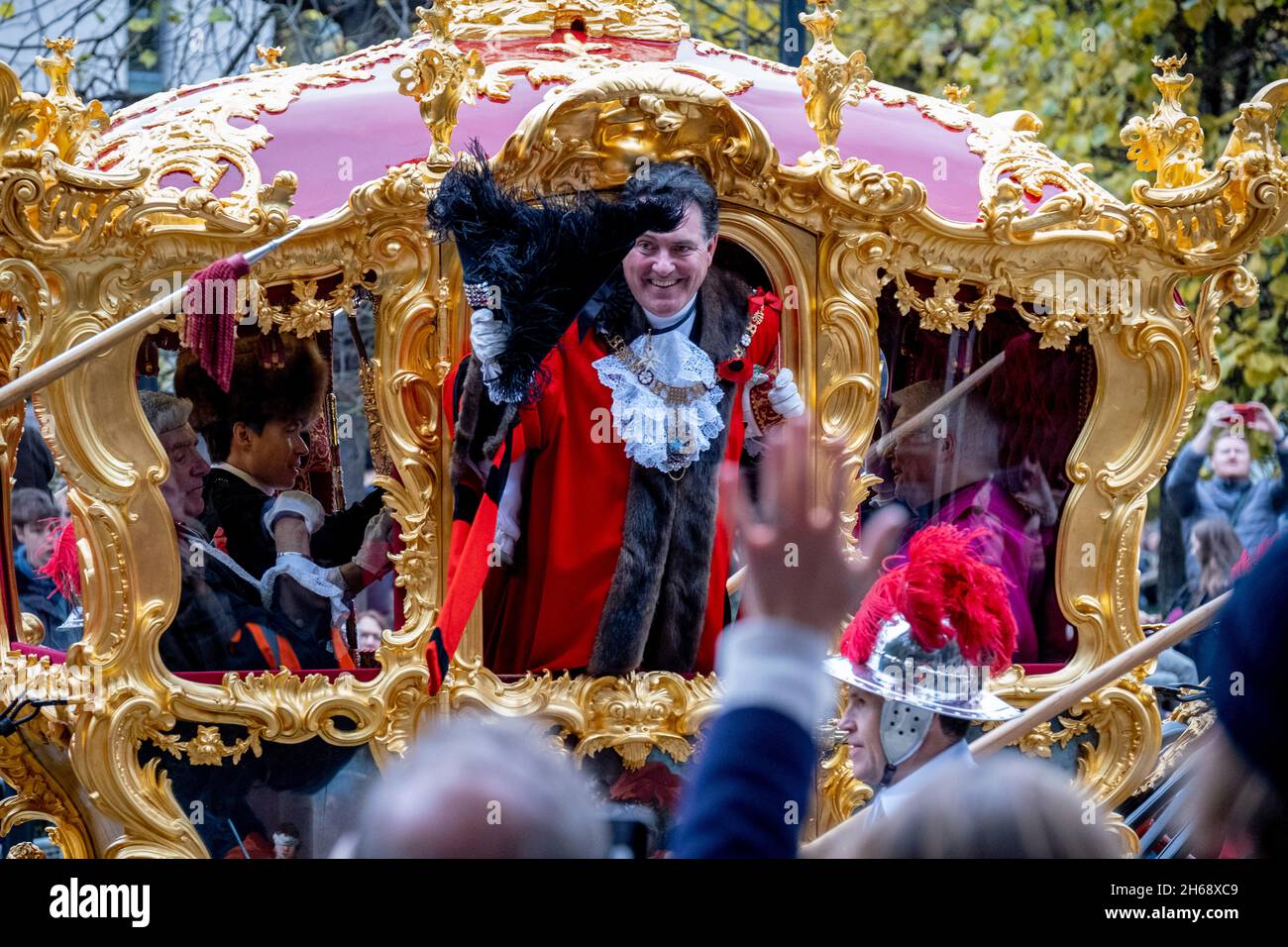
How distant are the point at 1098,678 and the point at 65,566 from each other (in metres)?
2.97

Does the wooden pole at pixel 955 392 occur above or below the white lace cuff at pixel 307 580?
above

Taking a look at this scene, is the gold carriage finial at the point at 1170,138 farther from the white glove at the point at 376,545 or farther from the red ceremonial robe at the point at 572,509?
the white glove at the point at 376,545

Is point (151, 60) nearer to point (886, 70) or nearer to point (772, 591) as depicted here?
point (886, 70)

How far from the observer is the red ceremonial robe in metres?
5.48

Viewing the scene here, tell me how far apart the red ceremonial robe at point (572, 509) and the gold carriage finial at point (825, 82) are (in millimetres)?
517

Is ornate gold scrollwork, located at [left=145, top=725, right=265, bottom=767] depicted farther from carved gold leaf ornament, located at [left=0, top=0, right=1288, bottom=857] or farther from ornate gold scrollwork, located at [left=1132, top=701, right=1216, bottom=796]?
ornate gold scrollwork, located at [left=1132, top=701, right=1216, bottom=796]

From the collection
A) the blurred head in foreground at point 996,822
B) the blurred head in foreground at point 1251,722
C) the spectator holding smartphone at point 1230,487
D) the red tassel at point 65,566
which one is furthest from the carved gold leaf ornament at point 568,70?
the blurred head in foreground at point 1251,722

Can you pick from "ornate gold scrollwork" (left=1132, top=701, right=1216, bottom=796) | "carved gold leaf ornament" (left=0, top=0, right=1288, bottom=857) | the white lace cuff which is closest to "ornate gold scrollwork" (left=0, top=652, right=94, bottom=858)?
"carved gold leaf ornament" (left=0, top=0, right=1288, bottom=857)

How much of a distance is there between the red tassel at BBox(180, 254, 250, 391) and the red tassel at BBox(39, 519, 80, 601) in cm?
87

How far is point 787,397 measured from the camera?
5.58 metres

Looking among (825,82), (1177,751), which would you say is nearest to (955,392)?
(825,82)

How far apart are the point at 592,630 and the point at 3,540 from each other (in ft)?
5.93

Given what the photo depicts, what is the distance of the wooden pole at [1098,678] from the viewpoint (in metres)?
Result: 4.77

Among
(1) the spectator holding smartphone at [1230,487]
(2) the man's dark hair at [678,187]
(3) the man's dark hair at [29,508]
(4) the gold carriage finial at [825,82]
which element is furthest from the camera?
(1) the spectator holding smartphone at [1230,487]
